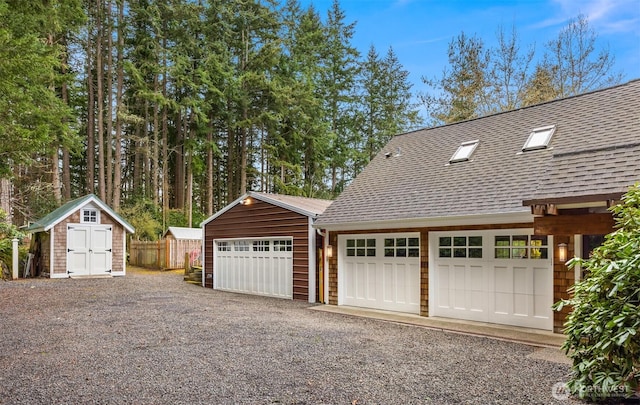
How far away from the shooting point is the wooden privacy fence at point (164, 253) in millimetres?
18078

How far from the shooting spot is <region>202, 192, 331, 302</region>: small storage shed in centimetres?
989

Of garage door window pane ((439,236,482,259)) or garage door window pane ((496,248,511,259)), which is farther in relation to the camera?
garage door window pane ((439,236,482,259))

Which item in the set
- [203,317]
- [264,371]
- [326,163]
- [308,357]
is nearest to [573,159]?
[308,357]

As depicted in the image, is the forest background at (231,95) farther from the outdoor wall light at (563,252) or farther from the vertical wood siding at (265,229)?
the outdoor wall light at (563,252)

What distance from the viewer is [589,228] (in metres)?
4.96

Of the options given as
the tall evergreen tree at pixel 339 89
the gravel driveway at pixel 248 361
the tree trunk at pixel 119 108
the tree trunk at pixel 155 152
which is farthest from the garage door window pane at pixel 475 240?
the tall evergreen tree at pixel 339 89

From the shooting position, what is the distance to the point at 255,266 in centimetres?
1130

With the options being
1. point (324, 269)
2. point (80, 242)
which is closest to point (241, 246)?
point (324, 269)

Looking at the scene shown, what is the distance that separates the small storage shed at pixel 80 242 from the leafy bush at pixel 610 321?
50.5ft

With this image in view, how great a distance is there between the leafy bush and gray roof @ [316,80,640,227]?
152 centimetres

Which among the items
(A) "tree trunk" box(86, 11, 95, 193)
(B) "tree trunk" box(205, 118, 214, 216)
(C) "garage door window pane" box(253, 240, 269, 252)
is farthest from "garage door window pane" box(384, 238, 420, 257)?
(A) "tree trunk" box(86, 11, 95, 193)

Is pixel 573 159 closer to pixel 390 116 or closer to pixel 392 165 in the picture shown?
pixel 392 165

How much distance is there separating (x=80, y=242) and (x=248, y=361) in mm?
12722

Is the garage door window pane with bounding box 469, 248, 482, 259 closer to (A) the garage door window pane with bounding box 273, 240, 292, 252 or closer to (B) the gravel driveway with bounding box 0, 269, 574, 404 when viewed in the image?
(B) the gravel driveway with bounding box 0, 269, 574, 404
